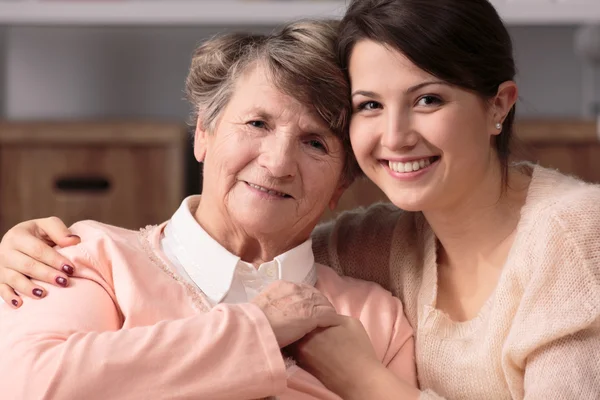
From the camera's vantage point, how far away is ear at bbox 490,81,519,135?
175 cm

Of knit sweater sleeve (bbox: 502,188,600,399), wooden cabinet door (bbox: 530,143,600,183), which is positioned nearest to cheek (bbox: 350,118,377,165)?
knit sweater sleeve (bbox: 502,188,600,399)

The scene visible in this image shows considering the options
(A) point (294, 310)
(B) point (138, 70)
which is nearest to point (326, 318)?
(A) point (294, 310)

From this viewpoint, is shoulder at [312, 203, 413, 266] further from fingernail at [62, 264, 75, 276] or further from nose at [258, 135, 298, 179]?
fingernail at [62, 264, 75, 276]

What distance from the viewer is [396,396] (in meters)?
1.60

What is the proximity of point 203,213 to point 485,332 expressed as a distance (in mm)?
570

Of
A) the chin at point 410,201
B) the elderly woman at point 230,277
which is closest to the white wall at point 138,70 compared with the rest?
the elderly woman at point 230,277

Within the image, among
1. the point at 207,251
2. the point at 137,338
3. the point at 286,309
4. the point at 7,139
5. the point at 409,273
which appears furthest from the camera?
the point at 7,139

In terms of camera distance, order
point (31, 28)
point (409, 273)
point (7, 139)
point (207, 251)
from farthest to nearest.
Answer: point (31, 28)
point (7, 139)
point (409, 273)
point (207, 251)

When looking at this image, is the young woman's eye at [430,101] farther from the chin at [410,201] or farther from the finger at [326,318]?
the finger at [326,318]

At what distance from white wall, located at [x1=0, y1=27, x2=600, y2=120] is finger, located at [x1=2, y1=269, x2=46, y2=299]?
2.16 metres

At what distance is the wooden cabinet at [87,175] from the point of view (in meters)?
3.19

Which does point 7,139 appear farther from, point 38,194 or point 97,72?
point 97,72

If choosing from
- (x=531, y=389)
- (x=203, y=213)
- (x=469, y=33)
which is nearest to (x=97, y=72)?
(x=203, y=213)

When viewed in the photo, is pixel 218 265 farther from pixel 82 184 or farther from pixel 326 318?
pixel 82 184
